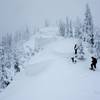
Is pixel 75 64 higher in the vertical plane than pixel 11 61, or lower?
higher

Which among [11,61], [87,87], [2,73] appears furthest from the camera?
[11,61]

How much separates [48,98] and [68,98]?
6.55ft

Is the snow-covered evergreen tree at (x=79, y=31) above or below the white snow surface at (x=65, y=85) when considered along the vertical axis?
above

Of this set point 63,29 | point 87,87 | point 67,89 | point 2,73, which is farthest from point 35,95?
point 63,29

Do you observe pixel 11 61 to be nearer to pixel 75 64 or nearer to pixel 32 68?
pixel 32 68

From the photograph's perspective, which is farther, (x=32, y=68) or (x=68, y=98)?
(x=32, y=68)

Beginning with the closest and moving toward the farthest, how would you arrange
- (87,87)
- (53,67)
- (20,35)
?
(87,87), (53,67), (20,35)

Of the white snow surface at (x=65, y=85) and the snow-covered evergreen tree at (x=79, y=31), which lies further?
the snow-covered evergreen tree at (x=79, y=31)

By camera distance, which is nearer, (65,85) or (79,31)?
(65,85)

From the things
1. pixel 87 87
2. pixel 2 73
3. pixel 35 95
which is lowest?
pixel 2 73

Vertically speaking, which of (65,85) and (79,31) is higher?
(79,31)

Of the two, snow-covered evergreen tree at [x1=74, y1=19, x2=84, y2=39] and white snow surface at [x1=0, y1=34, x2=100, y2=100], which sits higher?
snow-covered evergreen tree at [x1=74, y1=19, x2=84, y2=39]

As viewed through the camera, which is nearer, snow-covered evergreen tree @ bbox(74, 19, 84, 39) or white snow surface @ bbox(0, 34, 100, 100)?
white snow surface @ bbox(0, 34, 100, 100)

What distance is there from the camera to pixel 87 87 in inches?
550
